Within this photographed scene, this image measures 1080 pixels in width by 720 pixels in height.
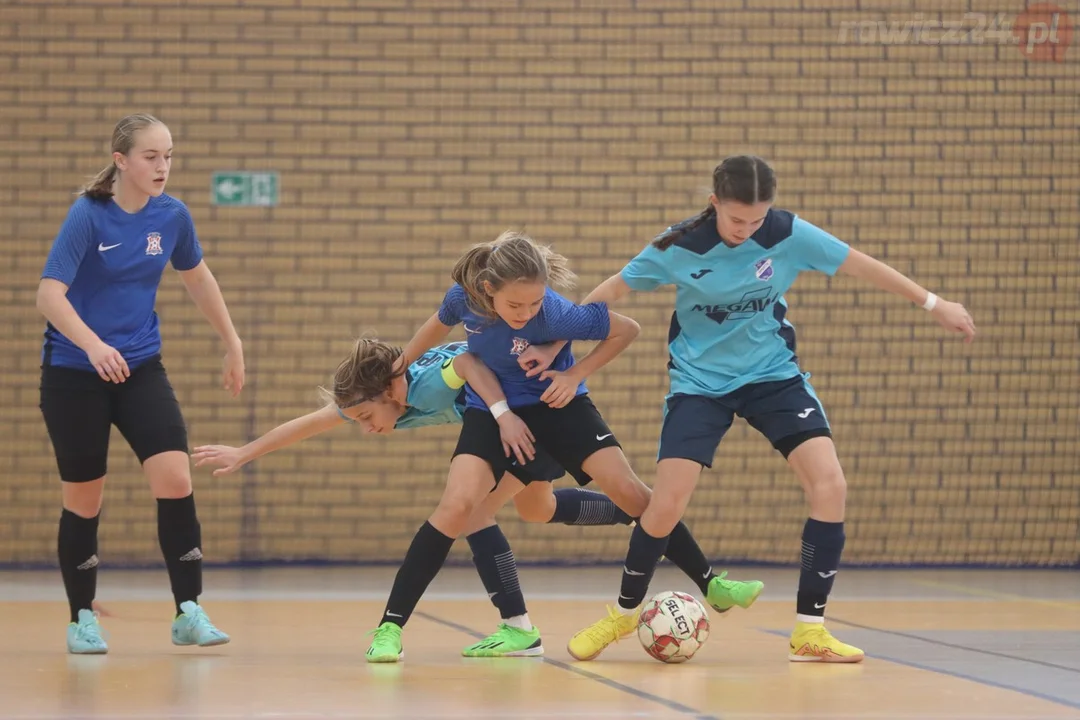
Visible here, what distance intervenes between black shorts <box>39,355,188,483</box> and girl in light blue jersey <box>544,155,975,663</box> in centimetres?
128

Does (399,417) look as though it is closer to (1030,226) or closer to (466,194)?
(466,194)

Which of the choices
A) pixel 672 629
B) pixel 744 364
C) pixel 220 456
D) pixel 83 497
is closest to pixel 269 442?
pixel 220 456

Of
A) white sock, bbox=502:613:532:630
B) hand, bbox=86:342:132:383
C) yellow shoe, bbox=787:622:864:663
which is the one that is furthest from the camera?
white sock, bbox=502:613:532:630

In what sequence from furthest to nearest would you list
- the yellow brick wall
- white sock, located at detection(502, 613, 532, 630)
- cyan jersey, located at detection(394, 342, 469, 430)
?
the yellow brick wall, cyan jersey, located at detection(394, 342, 469, 430), white sock, located at detection(502, 613, 532, 630)

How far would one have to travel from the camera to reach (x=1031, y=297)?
9086mm

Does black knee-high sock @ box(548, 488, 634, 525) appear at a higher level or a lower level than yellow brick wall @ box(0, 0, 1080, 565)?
lower

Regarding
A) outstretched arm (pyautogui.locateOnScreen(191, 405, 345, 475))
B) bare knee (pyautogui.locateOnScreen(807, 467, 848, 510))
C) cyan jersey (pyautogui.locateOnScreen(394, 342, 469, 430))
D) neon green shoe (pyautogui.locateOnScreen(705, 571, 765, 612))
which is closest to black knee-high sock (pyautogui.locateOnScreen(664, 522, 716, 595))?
neon green shoe (pyautogui.locateOnScreen(705, 571, 765, 612))

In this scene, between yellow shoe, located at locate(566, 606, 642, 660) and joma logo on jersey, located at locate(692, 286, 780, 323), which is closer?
yellow shoe, located at locate(566, 606, 642, 660)

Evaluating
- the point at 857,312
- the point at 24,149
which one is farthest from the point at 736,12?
the point at 24,149

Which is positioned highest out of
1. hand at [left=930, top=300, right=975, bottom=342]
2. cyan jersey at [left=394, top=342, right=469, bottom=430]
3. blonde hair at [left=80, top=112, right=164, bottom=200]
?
blonde hair at [left=80, top=112, right=164, bottom=200]

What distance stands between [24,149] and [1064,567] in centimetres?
678

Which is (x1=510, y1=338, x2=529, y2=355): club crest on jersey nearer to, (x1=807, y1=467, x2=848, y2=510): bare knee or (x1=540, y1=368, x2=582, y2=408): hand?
(x1=540, y1=368, x2=582, y2=408): hand

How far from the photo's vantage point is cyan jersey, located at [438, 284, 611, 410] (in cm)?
510

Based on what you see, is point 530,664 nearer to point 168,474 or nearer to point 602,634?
point 602,634
